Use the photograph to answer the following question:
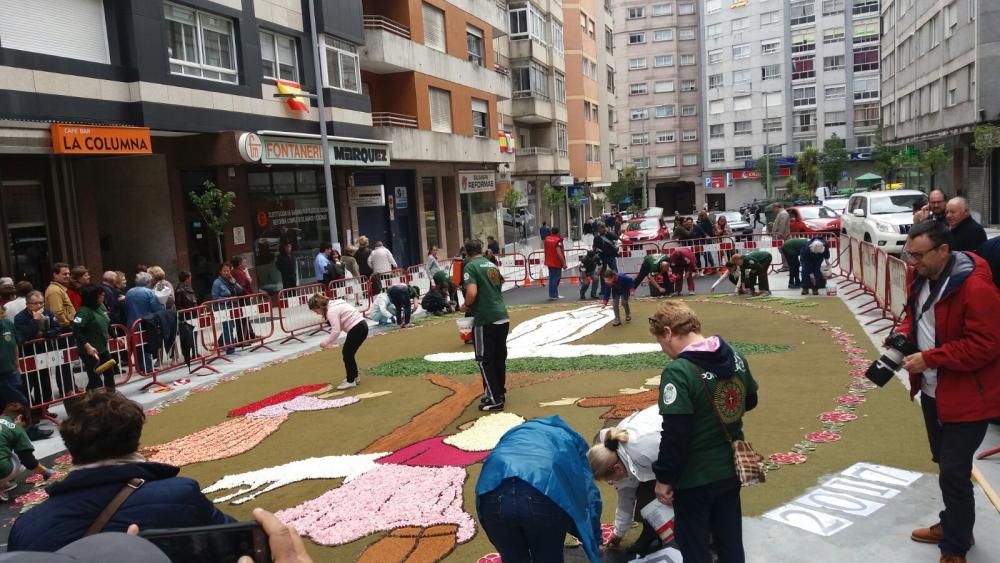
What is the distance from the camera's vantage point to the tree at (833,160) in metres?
70.2

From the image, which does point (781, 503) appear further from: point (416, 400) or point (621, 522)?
point (416, 400)

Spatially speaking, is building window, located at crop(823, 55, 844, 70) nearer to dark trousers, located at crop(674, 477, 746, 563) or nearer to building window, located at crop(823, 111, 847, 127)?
building window, located at crop(823, 111, 847, 127)

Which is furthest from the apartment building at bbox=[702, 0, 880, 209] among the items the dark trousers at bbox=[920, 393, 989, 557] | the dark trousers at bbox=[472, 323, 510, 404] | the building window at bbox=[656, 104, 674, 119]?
the dark trousers at bbox=[920, 393, 989, 557]

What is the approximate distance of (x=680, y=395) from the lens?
392 centimetres

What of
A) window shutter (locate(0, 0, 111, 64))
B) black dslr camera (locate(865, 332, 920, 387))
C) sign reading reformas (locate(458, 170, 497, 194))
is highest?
window shutter (locate(0, 0, 111, 64))

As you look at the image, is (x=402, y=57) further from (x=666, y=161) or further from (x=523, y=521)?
(x=666, y=161)

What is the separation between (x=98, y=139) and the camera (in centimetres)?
1527

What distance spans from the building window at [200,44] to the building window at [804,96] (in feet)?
219

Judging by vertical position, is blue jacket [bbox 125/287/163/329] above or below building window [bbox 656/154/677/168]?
below

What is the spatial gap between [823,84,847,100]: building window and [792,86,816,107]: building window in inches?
42.0

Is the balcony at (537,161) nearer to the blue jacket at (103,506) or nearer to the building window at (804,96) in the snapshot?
the blue jacket at (103,506)

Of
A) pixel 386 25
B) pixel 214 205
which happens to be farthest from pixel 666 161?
pixel 214 205

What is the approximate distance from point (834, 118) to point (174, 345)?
73.2m

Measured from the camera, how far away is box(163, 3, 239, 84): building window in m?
18.0
